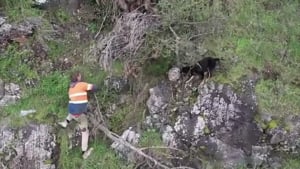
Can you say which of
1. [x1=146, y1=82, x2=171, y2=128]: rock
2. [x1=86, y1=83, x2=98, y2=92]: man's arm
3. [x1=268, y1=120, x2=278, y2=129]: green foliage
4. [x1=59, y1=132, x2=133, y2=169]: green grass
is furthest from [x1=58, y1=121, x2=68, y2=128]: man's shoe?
[x1=268, y1=120, x2=278, y2=129]: green foliage

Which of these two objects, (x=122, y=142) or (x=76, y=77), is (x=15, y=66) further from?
(x=122, y=142)

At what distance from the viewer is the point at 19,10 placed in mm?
8023

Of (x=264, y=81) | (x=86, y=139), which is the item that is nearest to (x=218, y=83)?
(x=264, y=81)

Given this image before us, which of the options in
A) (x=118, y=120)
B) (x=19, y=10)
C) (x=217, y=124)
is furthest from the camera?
(x=19, y=10)

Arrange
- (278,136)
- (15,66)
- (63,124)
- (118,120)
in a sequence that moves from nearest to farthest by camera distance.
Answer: (278,136) < (63,124) < (118,120) < (15,66)

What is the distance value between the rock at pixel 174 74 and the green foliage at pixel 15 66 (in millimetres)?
2056

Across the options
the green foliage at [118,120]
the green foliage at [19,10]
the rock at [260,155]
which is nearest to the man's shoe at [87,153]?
the green foliage at [118,120]

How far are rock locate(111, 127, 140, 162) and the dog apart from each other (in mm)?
1083

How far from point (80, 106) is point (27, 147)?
95 centimetres

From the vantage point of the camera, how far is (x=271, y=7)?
7.87 m

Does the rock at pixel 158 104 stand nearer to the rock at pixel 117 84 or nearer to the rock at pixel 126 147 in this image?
the rock at pixel 126 147

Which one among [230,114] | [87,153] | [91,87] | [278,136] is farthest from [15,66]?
[278,136]

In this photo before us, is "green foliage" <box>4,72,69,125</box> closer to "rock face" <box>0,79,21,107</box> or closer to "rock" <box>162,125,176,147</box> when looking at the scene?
"rock face" <box>0,79,21,107</box>

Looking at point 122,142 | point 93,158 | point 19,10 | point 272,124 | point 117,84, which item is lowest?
point 93,158
